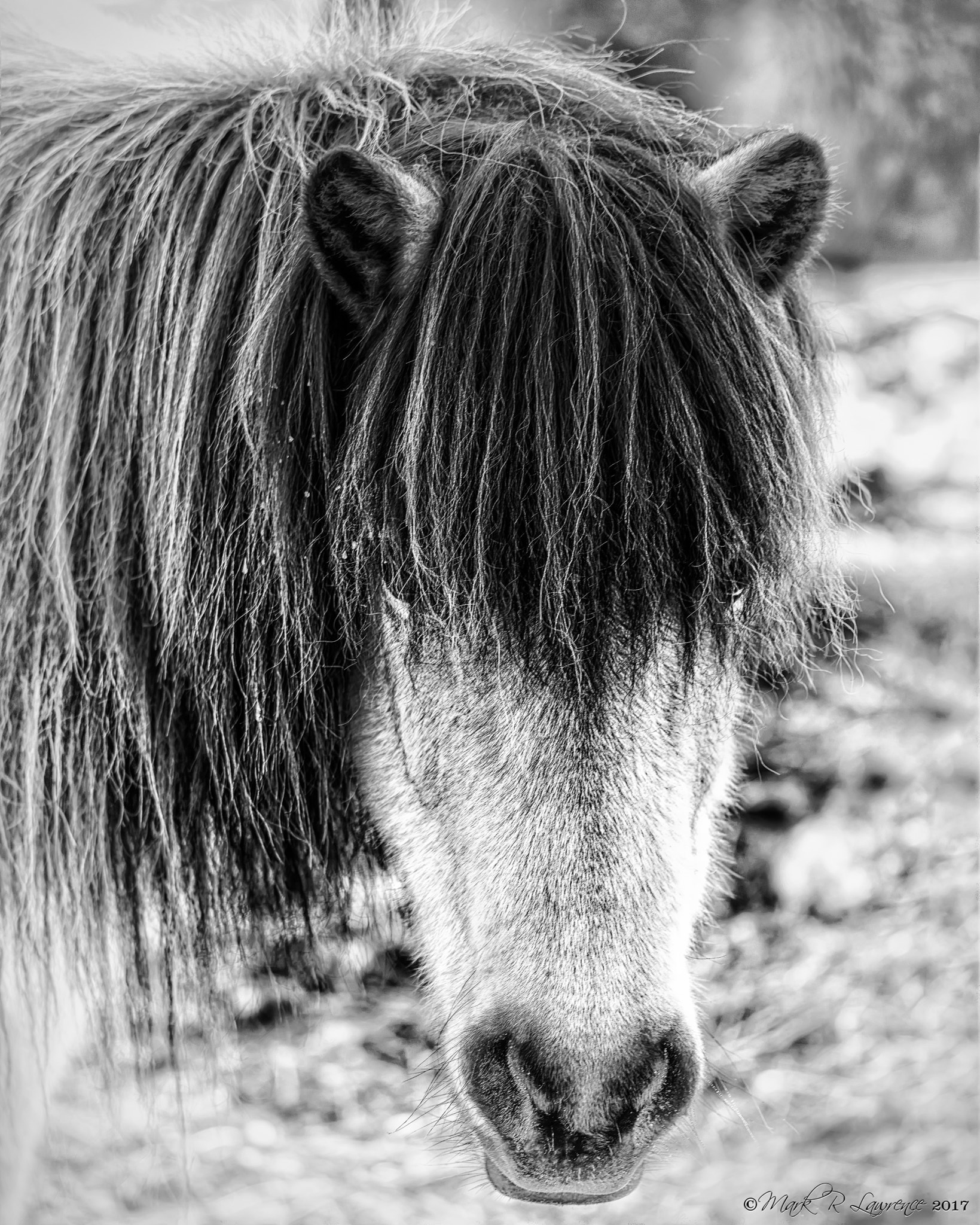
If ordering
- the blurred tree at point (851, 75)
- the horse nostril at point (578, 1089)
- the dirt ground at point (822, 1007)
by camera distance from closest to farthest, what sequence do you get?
the horse nostril at point (578, 1089) < the blurred tree at point (851, 75) < the dirt ground at point (822, 1007)

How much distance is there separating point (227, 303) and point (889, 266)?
845 mm

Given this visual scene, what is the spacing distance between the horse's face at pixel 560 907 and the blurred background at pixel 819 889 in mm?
229

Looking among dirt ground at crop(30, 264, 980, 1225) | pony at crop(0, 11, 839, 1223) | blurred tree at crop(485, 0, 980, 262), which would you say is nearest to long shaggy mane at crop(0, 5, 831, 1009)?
pony at crop(0, 11, 839, 1223)

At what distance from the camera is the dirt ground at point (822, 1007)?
4.01 ft

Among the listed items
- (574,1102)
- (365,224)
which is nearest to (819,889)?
(574,1102)

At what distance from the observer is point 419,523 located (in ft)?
2.07

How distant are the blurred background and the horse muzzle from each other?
8.2 inches

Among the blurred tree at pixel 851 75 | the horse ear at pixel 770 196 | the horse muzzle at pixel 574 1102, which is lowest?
the horse muzzle at pixel 574 1102

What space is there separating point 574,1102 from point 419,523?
0.37m

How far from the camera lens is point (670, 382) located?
62 centimetres

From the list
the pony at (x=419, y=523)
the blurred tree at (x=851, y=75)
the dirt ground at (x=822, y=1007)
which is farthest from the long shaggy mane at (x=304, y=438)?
the dirt ground at (x=822, y=1007)

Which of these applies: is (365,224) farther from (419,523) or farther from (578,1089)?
(578,1089)

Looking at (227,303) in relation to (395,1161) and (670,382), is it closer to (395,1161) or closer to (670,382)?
(670,382)

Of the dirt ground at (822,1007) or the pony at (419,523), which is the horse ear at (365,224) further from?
the dirt ground at (822,1007)
